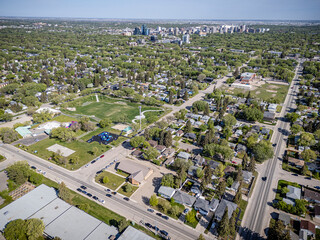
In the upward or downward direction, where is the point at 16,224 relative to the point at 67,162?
upward

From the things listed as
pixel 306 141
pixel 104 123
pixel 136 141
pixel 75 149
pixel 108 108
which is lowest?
pixel 75 149

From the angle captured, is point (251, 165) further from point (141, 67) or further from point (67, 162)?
point (141, 67)

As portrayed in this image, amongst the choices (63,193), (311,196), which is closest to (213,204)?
(311,196)

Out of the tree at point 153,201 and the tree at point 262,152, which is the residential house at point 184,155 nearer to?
the tree at point 153,201

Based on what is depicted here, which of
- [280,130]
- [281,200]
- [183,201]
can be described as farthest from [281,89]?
[183,201]

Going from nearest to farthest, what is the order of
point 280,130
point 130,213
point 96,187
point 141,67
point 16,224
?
point 16,224 → point 130,213 → point 96,187 → point 280,130 → point 141,67

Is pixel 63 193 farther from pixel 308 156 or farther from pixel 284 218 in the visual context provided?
pixel 308 156

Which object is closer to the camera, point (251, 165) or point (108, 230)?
point (108, 230)
